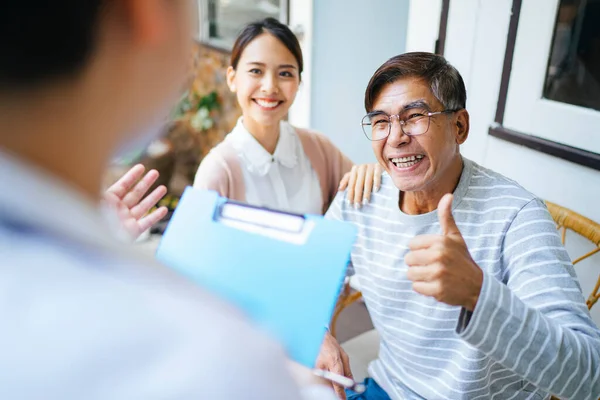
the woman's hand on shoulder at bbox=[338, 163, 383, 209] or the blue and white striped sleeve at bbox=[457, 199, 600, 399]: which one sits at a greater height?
the woman's hand on shoulder at bbox=[338, 163, 383, 209]

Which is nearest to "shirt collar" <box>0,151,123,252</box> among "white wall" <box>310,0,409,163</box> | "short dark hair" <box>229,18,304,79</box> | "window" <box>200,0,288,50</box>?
"short dark hair" <box>229,18,304,79</box>

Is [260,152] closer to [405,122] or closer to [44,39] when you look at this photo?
[405,122]

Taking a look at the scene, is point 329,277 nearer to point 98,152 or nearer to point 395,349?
point 98,152

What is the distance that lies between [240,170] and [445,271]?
0.84m

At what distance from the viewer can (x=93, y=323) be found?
1.06 ft

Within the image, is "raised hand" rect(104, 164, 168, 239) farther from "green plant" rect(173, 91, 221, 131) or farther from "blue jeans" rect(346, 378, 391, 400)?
"green plant" rect(173, 91, 221, 131)

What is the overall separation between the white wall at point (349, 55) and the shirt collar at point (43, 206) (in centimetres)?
153

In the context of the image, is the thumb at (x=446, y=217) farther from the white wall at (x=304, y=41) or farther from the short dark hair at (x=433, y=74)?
the white wall at (x=304, y=41)

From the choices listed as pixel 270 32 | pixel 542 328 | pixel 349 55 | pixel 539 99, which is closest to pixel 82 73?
pixel 542 328

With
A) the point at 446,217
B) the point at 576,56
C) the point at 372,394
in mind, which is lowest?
the point at 372,394

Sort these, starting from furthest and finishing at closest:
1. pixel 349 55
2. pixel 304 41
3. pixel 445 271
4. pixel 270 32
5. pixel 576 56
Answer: pixel 304 41 < pixel 349 55 < pixel 270 32 < pixel 576 56 < pixel 445 271

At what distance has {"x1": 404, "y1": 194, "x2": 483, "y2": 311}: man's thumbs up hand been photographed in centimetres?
67

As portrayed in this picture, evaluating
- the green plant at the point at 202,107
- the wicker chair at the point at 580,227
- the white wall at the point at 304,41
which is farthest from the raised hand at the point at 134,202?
the green plant at the point at 202,107

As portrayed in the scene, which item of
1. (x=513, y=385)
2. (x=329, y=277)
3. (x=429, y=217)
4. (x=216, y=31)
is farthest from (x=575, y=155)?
(x=216, y=31)
